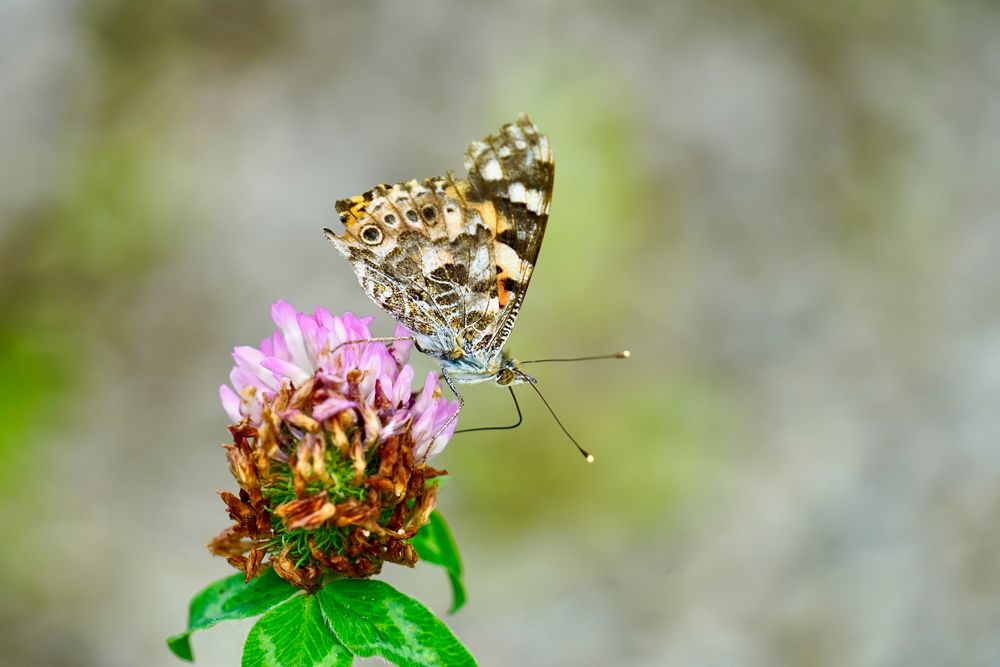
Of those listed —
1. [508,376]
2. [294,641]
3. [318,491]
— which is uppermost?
[508,376]

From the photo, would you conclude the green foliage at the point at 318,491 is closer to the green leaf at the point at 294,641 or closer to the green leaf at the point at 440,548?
the green leaf at the point at 294,641

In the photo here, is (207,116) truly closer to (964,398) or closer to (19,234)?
(19,234)

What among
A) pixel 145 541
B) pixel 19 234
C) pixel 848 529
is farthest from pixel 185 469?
Result: pixel 848 529

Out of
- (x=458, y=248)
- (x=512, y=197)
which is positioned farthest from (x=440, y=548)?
(x=512, y=197)

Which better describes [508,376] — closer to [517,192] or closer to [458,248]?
[458,248]

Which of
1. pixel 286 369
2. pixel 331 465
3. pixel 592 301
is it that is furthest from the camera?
pixel 592 301

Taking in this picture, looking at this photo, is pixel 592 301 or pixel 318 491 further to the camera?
pixel 592 301

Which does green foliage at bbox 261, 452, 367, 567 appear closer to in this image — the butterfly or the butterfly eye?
the butterfly

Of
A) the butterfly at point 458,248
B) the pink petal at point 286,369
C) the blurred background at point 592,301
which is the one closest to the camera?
the pink petal at point 286,369

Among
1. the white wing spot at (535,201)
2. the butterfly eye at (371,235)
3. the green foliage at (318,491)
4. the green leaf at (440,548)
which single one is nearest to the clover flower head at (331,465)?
the green foliage at (318,491)
